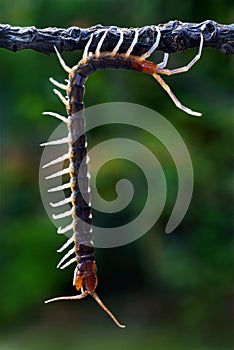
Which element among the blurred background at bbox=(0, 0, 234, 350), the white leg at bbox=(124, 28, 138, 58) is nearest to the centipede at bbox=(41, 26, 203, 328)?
the white leg at bbox=(124, 28, 138, 58)

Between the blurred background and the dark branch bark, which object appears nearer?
the dark branch bark

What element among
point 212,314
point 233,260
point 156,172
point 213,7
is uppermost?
point 213,7

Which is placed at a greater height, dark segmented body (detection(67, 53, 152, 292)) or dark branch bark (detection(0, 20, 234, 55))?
dark branch bark (detection(0, 20, 234, 55))

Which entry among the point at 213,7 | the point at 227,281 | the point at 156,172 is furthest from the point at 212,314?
the point at 213,7

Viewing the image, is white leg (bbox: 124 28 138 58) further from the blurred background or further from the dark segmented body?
the blurred background

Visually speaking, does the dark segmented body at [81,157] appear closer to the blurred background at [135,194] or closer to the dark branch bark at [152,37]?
the dark branch bark at [152,37]

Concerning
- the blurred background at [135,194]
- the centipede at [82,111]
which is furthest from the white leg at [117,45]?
the blurred background at [135,194]

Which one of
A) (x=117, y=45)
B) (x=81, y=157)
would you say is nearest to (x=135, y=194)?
(x=81, y=157)

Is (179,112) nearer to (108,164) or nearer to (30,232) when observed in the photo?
(108,164)
